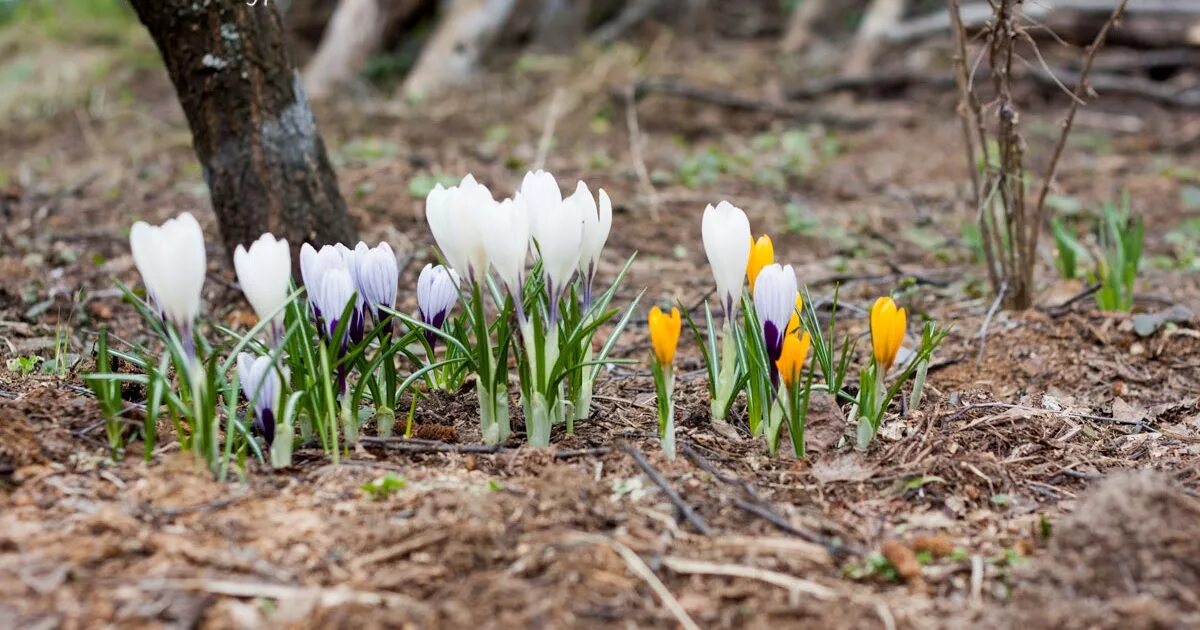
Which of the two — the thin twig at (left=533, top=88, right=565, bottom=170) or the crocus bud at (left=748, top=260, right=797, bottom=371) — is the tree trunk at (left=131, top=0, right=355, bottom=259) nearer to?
the crocus bud at (left=748, top=260, right=797, bottom=371)

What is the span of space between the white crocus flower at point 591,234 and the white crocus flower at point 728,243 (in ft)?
0.73

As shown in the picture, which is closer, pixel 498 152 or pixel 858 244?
pixel 858 244

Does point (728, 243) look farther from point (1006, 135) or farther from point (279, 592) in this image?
point (1006, 135)

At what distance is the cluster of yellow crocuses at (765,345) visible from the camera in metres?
2.29

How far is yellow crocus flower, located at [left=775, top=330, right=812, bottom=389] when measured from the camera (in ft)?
7.38

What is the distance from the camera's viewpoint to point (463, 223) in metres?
2.23

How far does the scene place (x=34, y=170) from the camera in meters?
6.25

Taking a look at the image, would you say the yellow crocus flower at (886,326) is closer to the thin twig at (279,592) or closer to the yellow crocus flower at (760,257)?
the yellow crocus flower at (760,257)

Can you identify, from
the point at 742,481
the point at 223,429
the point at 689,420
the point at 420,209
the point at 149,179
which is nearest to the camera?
the point at 742,481

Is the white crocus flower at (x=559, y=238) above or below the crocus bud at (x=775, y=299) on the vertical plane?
above

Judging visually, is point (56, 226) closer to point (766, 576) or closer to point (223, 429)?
point (223, 429)

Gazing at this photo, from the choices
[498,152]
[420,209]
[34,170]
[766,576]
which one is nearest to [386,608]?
[766,576]

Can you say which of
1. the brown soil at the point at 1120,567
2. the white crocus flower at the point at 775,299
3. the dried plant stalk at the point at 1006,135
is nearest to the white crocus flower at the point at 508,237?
the white crocus flower at the point at 775,299

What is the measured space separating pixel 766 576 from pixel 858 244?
10.7 ft
